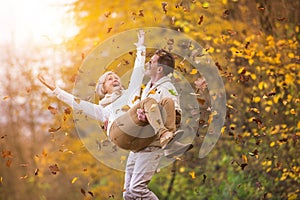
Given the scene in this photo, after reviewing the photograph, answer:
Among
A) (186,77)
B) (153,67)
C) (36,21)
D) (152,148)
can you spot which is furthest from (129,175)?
(36,21)

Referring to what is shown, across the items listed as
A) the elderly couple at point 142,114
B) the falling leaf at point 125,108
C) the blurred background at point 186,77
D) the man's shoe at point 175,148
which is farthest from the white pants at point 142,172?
the blurred background at point 186,77

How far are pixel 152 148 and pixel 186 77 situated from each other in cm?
327

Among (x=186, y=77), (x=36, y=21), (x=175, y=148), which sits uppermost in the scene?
(x=36, y=21)

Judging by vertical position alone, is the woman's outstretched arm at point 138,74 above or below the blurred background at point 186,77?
above

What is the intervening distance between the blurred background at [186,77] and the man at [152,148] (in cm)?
290

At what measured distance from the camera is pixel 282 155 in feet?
22.6

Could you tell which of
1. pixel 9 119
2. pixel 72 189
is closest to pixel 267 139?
pixel 72 189

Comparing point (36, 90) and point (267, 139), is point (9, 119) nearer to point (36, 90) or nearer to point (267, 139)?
point (36, 90)

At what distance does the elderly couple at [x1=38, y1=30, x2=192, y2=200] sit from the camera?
3.43 m

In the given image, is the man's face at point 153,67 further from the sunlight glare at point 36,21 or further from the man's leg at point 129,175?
the sunlight glare at point 36,21

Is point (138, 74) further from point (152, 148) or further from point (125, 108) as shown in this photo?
point (152, 148)

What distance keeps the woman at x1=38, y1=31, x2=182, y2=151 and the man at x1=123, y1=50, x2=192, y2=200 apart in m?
0.06

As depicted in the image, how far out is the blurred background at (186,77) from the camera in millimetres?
6902

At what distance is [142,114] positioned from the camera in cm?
341
